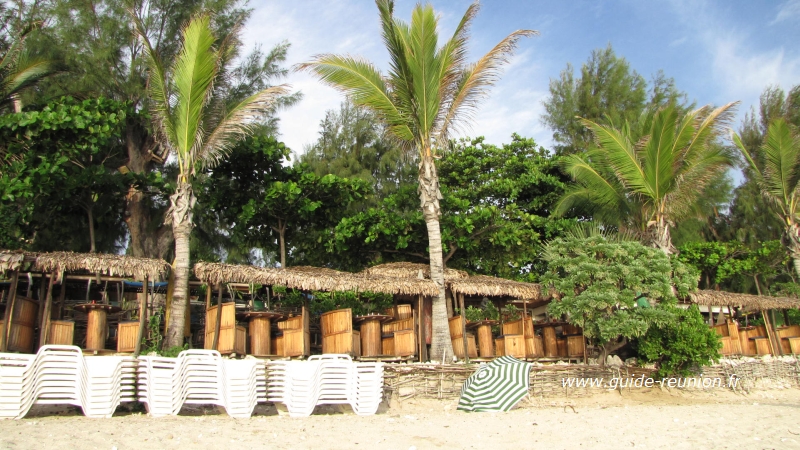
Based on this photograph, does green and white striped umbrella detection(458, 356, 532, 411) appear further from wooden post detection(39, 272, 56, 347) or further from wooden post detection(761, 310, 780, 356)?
wooden post detection(761, 310, 780, 356)

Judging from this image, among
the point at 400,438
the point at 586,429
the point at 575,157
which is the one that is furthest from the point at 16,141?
the point at 575,157

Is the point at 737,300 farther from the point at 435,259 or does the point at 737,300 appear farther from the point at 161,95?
the point at 161,95

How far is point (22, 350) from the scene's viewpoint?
32.5ft

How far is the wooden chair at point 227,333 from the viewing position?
10195 mm

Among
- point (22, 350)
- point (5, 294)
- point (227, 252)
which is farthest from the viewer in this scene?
point (227, 252)

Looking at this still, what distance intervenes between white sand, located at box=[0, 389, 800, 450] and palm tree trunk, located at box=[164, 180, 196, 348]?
8.05 feet

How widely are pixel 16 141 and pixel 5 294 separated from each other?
2.82m

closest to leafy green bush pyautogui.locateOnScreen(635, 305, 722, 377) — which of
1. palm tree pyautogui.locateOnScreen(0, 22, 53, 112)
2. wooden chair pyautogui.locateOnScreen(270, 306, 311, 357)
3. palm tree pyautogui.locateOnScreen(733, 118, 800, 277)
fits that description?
wooden chair pyautogui.locateOnScreen(270, 306, 311, 357)

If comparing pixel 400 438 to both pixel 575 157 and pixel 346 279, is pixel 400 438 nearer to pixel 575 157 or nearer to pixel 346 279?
pixel 346 279

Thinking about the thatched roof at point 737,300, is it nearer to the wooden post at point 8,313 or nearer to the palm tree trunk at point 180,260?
the palm tree trunk at point 180,260

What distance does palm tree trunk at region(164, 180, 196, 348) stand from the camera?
10648mm

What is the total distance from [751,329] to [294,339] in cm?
1344

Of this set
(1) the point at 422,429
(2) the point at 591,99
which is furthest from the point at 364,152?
(1) the point at 422,429

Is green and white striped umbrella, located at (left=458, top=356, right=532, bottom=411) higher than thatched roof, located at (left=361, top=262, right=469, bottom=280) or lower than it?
lower
